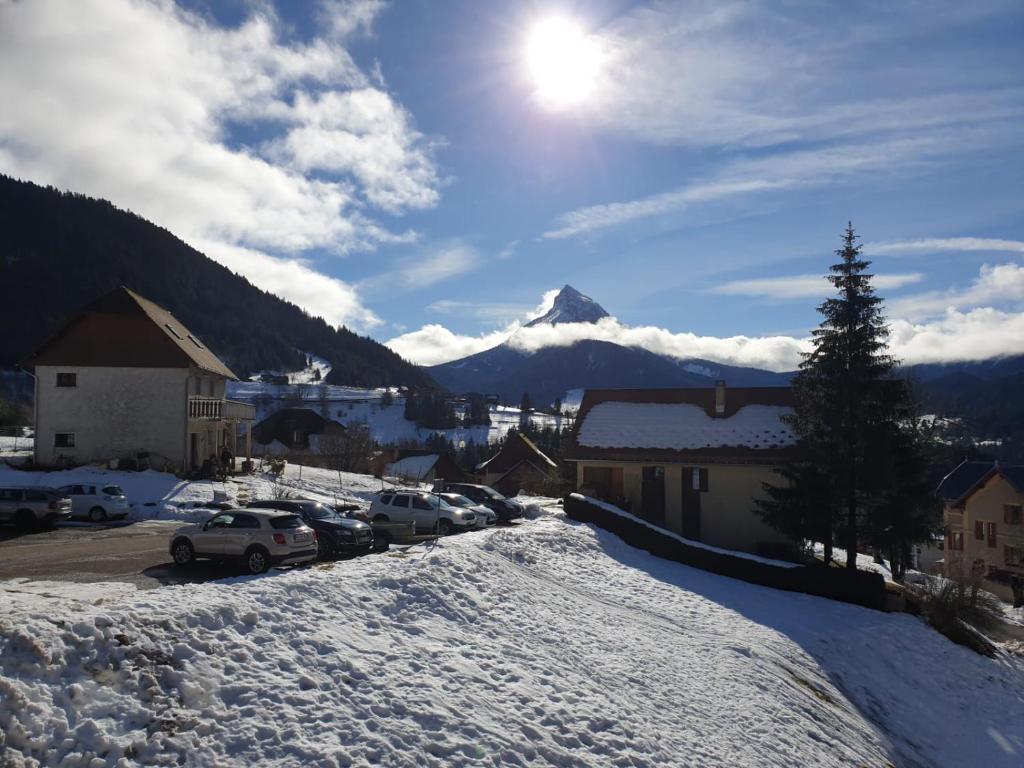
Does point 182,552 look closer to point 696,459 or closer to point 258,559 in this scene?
point 258,559

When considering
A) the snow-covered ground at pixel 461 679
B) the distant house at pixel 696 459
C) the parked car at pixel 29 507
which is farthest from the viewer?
the distant house at pixel 696 459

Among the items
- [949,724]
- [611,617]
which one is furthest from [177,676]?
[949,724]

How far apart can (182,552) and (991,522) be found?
57.6 m

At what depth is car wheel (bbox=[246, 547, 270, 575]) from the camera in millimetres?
15398

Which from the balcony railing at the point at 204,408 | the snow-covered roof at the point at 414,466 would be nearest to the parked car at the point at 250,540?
the balcony railing at the point at 204,408

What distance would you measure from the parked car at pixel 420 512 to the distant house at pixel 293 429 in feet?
175

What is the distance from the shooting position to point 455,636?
12.0m

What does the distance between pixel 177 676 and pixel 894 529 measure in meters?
27.2

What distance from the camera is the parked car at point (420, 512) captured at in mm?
24281

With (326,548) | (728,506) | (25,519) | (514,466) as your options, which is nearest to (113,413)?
(25,519)

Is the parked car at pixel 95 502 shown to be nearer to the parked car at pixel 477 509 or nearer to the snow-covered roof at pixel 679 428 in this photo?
the parked car at pixel 477 509

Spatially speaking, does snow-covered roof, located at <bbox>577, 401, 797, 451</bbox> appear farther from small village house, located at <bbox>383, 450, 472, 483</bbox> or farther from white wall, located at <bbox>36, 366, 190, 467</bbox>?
small village house, located at <bbox>383, 450, 472, 483</bbox>

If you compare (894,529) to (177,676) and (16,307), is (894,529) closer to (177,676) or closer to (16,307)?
(177,676)

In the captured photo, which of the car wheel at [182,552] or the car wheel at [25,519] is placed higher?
the car wheel at [182,552]
